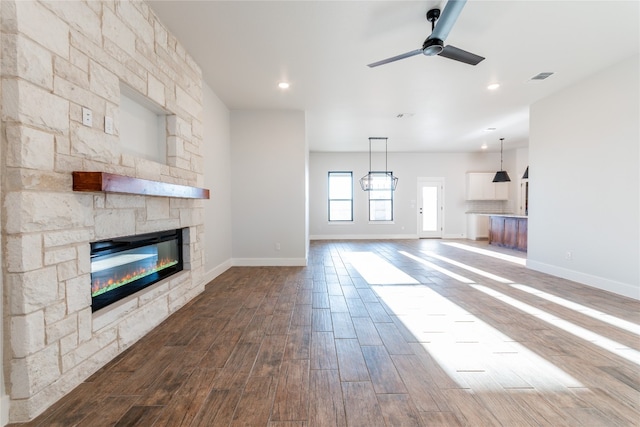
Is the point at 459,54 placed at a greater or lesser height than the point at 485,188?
greater

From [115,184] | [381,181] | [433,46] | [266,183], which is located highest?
[433,46]

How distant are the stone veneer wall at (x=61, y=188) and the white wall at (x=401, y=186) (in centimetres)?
694

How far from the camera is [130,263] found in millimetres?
2344

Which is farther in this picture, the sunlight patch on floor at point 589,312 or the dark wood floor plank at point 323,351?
the sunlight patch on floor at point 589,312

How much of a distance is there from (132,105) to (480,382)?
135 inches

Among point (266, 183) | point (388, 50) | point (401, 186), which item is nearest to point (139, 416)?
point (388, 50)

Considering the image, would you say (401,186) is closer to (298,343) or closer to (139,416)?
(298,343)

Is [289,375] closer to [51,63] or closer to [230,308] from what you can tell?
[230,308]

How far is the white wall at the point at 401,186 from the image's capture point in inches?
363

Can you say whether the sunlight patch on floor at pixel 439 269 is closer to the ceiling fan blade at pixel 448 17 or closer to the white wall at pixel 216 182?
the ceiling fan blade at pixel 448 17

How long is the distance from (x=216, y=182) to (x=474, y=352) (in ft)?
12.8

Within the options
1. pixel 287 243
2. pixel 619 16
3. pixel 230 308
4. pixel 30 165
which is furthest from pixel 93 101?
pixel 619 16

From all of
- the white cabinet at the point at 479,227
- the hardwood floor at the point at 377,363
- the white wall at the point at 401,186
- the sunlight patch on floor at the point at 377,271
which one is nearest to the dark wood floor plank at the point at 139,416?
the hardwood floor at the point at 377,363

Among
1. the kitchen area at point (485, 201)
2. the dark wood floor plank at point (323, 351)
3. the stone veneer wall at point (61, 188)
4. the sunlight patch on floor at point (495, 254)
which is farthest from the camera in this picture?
the kitchen area at point (485, 201)
